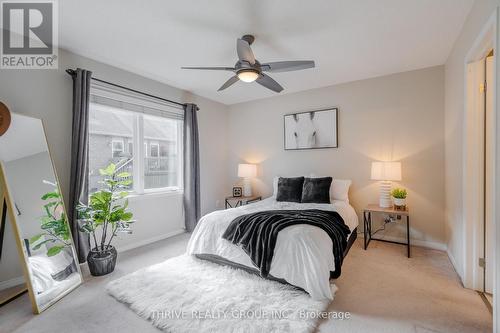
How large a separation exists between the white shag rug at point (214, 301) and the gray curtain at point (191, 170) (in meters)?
1.52

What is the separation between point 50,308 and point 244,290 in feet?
5.55

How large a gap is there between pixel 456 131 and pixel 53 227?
449 cm

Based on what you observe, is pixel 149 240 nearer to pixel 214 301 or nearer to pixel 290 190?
pixel 214 301

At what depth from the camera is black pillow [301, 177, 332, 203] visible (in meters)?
3.43

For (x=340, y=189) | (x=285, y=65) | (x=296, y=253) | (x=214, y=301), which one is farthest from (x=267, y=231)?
(x=340, y=189)

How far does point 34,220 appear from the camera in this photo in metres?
2.24

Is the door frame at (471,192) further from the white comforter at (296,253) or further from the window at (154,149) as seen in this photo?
the window at (154,149)

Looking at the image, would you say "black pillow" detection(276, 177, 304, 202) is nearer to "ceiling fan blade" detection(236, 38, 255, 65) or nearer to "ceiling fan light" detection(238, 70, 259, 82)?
"ceiling fan light" detection(238, 70, 259, 82)

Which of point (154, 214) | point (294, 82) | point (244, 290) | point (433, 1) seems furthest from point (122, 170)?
point (433, 1)

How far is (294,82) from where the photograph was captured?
12.6 feet

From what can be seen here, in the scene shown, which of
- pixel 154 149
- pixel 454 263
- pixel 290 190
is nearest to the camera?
pixel 454 263

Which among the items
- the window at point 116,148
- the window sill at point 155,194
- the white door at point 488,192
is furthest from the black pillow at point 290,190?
the window at point 116,148

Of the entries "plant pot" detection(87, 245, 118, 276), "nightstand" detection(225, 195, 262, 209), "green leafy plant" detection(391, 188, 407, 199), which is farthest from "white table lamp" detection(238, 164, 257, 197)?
"plant pot" detection(87, 245, 118, 276)

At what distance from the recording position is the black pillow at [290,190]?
3653mm
